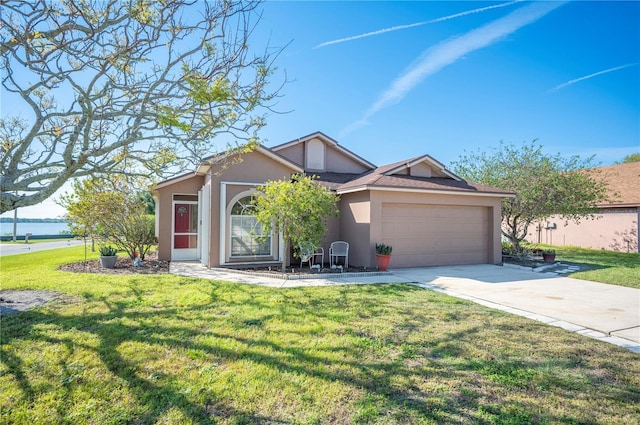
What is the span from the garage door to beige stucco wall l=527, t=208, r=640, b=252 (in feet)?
29.6

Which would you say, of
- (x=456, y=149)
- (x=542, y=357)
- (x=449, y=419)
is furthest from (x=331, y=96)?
(x=449, y=419)

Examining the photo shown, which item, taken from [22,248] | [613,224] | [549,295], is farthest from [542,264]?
[22,248]

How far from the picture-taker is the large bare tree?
5852mm

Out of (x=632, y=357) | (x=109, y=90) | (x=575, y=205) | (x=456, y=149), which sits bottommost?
(x=632, y=357)

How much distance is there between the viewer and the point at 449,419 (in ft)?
9.94

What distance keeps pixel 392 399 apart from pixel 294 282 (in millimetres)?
6622

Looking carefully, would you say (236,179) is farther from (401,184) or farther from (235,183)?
(401,184)

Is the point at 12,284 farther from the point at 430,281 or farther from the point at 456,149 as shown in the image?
the point at 456,149

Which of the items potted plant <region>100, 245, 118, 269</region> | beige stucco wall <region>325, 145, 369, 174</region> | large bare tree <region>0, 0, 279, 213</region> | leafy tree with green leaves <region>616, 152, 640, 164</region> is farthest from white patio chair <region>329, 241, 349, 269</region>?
leafy tree with green leaves <region>616, 152, 640, 164</region>

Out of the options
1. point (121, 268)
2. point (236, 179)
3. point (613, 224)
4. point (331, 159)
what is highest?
point (331, 159)

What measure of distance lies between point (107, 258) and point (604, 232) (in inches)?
1124

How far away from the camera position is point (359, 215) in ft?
41.4

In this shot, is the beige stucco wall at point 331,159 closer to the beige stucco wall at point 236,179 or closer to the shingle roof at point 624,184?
the beige stucco wall at point 236,179

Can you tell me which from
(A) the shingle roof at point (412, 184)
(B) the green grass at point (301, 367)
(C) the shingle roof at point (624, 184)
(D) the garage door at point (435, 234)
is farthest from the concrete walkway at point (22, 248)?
(C) the shingle roof at point (624, 184)
